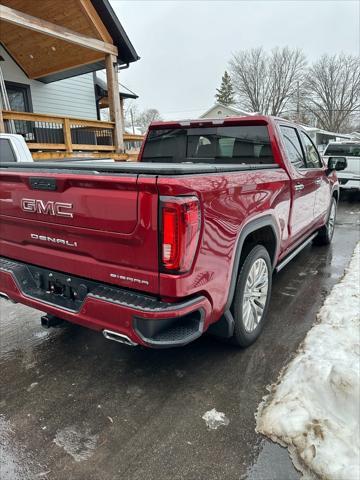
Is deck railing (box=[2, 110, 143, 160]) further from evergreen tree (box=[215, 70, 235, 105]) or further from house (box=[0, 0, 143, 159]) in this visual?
evergreen tree (box=[215, 70, 235, 105])

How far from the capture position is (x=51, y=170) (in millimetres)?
2600

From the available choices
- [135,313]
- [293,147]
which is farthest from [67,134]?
[135,313]

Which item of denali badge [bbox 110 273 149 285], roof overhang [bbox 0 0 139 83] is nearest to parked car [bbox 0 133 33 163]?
roof overhang [bbox 0 0 139 83]

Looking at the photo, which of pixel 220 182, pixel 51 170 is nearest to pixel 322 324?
pixel 220 182

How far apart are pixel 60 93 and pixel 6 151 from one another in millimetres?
8878

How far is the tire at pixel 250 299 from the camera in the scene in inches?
116

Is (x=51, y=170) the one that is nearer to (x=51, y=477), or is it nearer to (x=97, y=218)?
(x=97, y=218)

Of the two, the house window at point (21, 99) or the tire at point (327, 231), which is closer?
the tire at point (327, 231)

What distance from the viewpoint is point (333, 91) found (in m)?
56.2

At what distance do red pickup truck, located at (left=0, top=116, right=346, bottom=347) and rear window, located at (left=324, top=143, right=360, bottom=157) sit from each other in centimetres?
1064

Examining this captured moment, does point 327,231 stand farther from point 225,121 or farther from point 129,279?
point 129,279

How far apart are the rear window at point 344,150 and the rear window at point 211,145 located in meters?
10.2

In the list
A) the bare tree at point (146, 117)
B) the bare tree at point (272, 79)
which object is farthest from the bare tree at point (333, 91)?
the bare tree at point (146, 117)

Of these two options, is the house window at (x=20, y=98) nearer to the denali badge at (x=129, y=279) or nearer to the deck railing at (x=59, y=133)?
→ the deck railing at (x=59, y=133)
